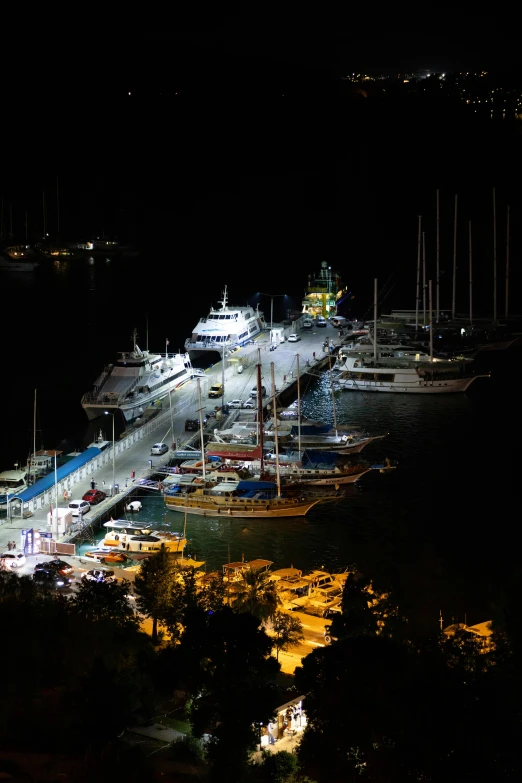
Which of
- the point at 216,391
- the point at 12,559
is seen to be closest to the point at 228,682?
the point at 12,559

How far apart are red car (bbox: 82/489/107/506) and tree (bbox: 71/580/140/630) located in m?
8.42

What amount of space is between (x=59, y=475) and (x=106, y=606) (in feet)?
35.0

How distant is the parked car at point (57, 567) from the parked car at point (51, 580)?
0.78 ft

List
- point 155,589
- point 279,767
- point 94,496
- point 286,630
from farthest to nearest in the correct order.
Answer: point 94,496 → point 155,589 → point 286,630 → point 279,767

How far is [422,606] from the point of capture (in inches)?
589

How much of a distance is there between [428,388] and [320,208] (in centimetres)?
6473

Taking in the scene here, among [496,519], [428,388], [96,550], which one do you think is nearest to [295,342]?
[428,388]

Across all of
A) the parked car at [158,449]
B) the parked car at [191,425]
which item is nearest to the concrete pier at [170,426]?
the parked car at [158,449]

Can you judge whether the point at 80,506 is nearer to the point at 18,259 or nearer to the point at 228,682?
the point at 228,682

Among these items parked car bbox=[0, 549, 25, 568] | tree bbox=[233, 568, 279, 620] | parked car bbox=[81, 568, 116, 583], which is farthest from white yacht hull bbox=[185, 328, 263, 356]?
tree bbox=[233, 568, 279, 620]

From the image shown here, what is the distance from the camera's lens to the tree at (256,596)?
49.8 ft

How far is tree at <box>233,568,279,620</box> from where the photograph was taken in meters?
15.2

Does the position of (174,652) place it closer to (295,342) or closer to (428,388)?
(428,388)

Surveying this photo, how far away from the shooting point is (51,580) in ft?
55.9
